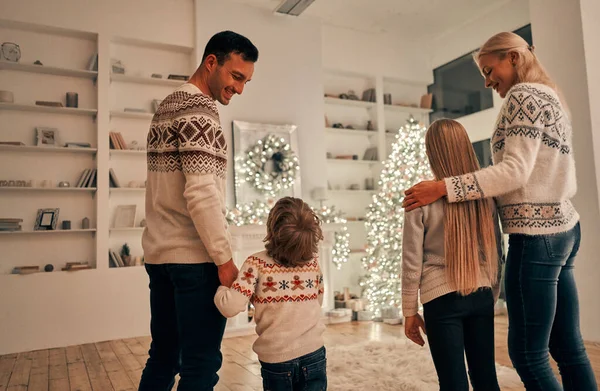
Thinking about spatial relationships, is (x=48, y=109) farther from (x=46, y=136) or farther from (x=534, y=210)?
(x=534, y=210)

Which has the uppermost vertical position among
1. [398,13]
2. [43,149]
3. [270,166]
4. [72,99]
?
[398,13]

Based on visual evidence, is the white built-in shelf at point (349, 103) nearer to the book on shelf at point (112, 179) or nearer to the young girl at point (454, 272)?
the book on shelf at point (112, 179)

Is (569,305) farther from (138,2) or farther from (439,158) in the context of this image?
(138,2)

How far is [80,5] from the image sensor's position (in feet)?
15.7

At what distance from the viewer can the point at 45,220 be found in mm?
4578

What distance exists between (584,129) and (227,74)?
3.33m

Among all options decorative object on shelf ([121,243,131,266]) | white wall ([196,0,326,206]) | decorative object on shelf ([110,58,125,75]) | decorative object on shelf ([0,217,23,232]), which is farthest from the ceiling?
decorative object on shelf ([0,217,23,232])

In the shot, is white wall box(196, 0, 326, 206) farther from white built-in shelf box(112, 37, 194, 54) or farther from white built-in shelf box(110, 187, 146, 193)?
white built-in shelf box(110, 187, 146, 193)

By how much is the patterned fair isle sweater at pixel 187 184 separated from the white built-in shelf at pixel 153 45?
396 centimetres

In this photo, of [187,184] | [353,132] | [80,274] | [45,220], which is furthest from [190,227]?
[353,132]

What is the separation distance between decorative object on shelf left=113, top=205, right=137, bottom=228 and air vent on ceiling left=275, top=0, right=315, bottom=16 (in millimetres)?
Answer: 2849

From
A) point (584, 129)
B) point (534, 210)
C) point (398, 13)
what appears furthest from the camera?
point (398, 13)

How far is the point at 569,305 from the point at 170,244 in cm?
135

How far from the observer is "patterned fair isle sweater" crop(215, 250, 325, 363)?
169 cm
